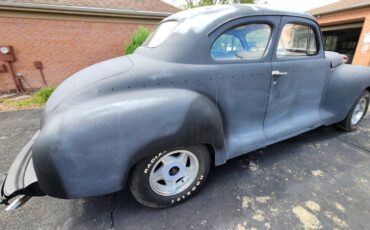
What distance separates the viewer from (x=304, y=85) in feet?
8.82

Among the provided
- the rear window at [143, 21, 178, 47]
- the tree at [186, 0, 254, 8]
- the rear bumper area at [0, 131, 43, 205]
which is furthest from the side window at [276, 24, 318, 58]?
the tree at [186, 0, 254, 8]

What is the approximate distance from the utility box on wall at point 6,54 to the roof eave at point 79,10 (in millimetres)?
1312

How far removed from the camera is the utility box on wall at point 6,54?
275 inches

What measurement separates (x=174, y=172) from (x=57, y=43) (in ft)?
27.4

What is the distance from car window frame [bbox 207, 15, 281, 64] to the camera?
2.02 m

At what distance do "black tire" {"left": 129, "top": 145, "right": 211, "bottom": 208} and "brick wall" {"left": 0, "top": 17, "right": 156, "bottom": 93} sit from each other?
26.7 feet

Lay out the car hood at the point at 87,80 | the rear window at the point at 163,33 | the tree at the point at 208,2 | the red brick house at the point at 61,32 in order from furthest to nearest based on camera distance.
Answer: the tree at the point at 208,2
the red brick house at the point at 61,32
the rear window at the point at 163,33
the car hood at the point at 87,80

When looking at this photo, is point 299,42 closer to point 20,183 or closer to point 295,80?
point 295,80

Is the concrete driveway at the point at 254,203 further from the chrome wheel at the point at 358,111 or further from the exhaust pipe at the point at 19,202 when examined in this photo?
the chrome wheel at the point at 358,111

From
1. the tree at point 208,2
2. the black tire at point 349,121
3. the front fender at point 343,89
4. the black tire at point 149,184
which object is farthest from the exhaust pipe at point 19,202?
the tree at point 208,2

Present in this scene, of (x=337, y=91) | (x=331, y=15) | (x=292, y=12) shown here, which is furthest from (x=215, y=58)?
(x=331, y=15)

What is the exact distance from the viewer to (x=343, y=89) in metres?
3.02

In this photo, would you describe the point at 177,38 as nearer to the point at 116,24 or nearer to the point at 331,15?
the point at 116,24

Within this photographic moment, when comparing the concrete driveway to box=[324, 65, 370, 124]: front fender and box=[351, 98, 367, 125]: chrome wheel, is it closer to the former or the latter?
box=[324, 65, 370, 124]: front fender
